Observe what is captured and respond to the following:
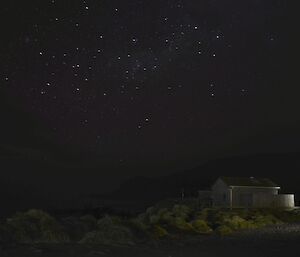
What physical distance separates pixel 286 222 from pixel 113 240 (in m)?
23.8

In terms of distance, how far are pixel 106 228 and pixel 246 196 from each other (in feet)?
103

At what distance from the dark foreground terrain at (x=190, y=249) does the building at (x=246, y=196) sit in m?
24.2

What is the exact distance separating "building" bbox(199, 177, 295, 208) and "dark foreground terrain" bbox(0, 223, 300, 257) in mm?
24226

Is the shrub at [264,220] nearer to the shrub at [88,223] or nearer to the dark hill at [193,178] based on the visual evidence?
the shrub at [88,223]

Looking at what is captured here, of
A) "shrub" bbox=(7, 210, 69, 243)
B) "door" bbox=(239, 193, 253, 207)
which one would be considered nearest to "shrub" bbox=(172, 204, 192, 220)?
"door" bbox=(239, 193, 253, 207)

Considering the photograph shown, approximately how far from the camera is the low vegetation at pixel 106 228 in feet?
90.7

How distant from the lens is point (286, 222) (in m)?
46.8

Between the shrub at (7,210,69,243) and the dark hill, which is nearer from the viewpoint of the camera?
the shrub at (7,210,69,243)

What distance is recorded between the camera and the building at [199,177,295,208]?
2265 inches

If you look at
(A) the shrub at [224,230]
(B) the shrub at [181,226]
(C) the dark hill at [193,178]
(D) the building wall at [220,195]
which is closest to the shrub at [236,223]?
(A) the shrub at [224,230]

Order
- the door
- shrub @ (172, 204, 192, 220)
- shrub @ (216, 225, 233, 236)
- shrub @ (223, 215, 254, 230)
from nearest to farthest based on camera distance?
shrub @ (216, 225, 233, 236), shrub @ (223, 215, 254, 230), shrub @ (172, 204, 192, 220), the door

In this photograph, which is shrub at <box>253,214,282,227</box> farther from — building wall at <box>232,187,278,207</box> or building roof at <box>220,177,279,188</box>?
building roof at <box>220,177,279,188</box>

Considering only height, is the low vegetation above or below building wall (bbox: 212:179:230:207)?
below

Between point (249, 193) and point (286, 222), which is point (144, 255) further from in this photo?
point (249, 193)
